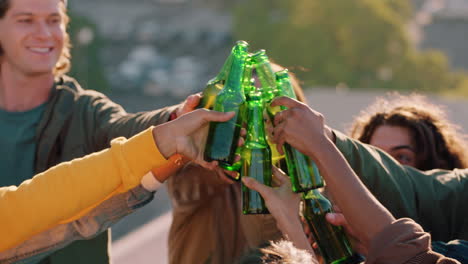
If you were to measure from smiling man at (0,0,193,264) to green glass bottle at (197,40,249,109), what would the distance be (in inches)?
17.6

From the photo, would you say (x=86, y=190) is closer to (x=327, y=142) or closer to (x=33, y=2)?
(x=327, y=142)

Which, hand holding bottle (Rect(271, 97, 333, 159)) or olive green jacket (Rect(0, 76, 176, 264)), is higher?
hand holding bottle (Rect(271, 97, 333, 159))

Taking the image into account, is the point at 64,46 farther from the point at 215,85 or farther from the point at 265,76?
the point at 265,76

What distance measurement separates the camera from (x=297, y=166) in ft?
8.04

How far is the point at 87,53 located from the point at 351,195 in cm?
2767

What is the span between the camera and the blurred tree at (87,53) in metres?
28.2

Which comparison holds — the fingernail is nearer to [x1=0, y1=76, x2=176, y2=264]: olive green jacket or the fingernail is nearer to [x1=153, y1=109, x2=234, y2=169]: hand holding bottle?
[x1=153, y1=109, x2=234, y2=169]: hand holding bottle

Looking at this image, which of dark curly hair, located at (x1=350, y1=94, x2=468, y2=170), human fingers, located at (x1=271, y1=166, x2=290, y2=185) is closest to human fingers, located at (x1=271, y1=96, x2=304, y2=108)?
human fingers, located at (x1=271, y1=166, x2=290, y2=185)

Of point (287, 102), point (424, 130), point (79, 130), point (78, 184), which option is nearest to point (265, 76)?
point (287, 102)

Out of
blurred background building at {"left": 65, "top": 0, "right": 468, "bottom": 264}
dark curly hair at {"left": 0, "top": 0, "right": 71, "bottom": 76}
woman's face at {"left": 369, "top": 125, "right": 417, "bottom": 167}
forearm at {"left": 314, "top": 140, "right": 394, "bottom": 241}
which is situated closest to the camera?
forearm at {"left": 314, "top": 140, "right": 394, "bottom": 241}

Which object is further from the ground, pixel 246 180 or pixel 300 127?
pixel 300 127

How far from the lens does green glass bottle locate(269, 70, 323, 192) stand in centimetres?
243

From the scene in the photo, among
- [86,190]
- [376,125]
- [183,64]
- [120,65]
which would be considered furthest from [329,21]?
[86,190]

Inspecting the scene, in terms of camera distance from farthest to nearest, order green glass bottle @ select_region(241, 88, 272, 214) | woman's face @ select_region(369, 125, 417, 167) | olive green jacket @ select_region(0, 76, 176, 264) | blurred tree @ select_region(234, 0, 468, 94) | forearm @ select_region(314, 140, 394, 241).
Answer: blurred tree @ select_region(234, 0, 468, 94) < woman's face @ select_region(369, 125, 417, 167) < olive green jacket @ select_region(0, 76, 176, 264) < green glass bottle @ select_region(241, 88, 272, 214) < forearm @ select_region(314, 140, 394, 241)
